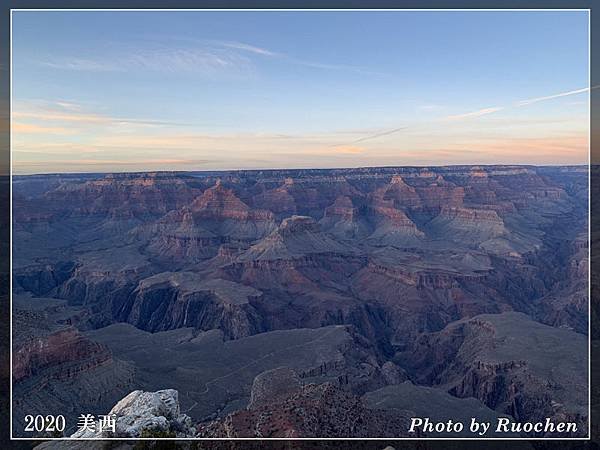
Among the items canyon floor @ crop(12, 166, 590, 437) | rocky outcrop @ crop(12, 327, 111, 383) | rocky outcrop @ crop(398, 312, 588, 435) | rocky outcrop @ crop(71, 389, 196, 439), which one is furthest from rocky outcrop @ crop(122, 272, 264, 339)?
rocky outcrop @ crop(71, 389, 196, 439)

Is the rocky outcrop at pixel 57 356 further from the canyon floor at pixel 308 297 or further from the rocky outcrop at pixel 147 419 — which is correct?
the rocky outcrop at pixel 147 419

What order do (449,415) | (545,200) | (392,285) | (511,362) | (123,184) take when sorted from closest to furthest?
1. (449,415)
2. (511,362)
3. (392,285)
4. (123,184)
5. (545,200)

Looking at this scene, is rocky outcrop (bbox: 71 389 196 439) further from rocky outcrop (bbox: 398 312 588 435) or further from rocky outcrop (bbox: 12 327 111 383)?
rocky outcrop (bbox: 398 312 588 435)

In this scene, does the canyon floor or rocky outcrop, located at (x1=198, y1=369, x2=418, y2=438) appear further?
→ the canyon floor

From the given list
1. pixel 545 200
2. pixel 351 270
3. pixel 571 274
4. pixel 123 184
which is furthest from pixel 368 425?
pixel 545 200

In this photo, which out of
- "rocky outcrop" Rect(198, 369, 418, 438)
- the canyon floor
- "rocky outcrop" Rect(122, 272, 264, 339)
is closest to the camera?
"rocky outcrop" Rect(198, 369, 418, 438)

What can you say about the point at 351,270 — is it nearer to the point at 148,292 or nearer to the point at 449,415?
the point at 148,292

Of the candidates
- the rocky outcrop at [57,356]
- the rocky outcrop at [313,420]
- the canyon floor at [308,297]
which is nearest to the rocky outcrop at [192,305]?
the canyon floor at [308,297]

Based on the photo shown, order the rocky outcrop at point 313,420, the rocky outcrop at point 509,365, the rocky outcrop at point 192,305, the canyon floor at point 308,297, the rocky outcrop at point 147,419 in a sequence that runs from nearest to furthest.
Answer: the rocky outcrop at point 147,419
the rocky outcrop at point 313,420
the canyon floor at point 308,297
the rocky outcrop at point 509,365
the rocky outcrop at point 192,305

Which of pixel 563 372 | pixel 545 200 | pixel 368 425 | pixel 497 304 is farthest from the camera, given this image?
pixel 545 200
